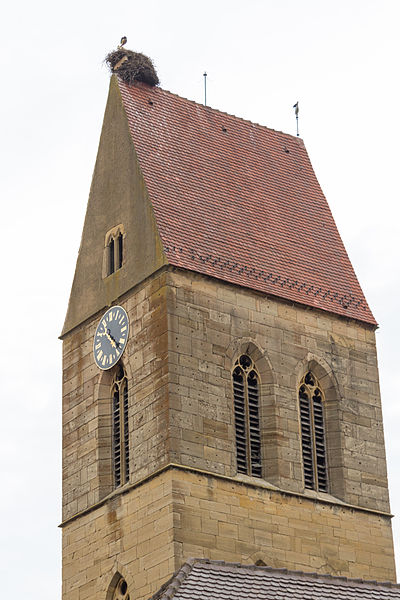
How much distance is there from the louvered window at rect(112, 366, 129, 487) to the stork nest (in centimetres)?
910

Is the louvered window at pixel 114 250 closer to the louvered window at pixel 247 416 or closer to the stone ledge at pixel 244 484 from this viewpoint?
the louvered window at pixel 247 416

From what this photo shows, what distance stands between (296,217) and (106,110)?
6240 mm

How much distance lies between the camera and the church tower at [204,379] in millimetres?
47750

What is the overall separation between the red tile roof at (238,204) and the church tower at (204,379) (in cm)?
7

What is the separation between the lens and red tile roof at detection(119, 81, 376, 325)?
168ft

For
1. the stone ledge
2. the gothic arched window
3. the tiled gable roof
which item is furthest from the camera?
the gothic arched window

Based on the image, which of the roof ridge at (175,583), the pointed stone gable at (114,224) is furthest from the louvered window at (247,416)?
the roof ridge at (175,583)

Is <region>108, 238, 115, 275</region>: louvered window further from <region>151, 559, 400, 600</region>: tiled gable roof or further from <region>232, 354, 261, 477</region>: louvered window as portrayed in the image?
<region>151, 559, 400, 600</region>: tiled gable roof

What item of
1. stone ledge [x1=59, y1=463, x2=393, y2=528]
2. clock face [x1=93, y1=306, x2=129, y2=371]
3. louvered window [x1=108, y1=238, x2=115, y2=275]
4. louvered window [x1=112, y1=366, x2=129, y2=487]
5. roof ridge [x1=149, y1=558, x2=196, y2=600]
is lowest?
roof ridge [x1=149, y1=558, x2=196, y2=600]

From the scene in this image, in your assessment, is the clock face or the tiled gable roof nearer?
the tiled gable roof

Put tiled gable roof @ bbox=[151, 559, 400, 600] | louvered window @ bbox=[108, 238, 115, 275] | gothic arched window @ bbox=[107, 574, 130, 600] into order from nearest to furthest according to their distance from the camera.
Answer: tiled gable roof @ bbox=[151, 559, 400, 600]
gothic arched window @ bbox=[107, 574, 130, 600]
louvered window @ bbox=[108, 238, 115, 275]

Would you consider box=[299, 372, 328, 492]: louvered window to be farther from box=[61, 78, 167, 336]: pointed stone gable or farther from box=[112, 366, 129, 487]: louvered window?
box=[61, 78, 167, 336]: pointed stone gable

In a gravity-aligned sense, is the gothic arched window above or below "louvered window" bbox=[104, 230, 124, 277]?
below

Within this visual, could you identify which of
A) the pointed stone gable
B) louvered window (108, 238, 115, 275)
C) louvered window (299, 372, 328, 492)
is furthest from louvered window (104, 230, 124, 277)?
louvered window (299, 372, 328, 492)
